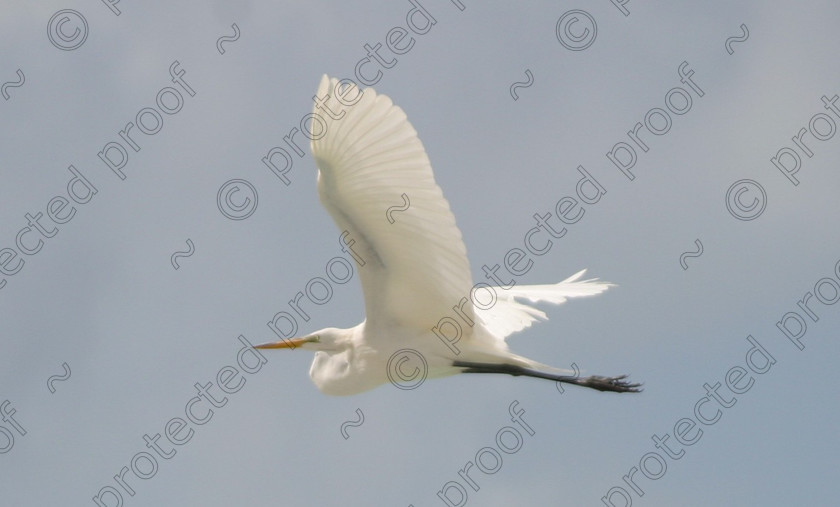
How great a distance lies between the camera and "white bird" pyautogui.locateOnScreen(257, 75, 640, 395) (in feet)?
21.3

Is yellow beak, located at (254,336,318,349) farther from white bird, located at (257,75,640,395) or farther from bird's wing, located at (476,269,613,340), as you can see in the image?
bird's wing, located at (476,269,613,340)

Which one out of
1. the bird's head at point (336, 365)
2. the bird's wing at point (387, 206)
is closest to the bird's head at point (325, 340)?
the bird's head at point (336, 365)

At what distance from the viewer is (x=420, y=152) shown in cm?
647

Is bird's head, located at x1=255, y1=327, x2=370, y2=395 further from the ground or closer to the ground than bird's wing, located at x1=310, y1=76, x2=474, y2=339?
closer to the ground

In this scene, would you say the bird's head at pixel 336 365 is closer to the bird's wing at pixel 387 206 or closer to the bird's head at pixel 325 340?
the bird's head at pixel 325 340

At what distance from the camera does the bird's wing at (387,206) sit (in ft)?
21.1

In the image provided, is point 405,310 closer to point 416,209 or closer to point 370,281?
point 370,281

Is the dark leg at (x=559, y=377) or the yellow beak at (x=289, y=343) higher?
the dark leg at (x=559, y=377)

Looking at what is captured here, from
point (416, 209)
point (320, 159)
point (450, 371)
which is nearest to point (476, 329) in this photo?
point (450, 371)

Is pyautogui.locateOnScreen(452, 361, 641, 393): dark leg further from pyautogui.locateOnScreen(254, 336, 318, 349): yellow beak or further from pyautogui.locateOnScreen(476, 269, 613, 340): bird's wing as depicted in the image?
pyautogui.locateOnScreen(254, 336, 318, 349): yellow beak

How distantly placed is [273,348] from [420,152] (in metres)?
3.02

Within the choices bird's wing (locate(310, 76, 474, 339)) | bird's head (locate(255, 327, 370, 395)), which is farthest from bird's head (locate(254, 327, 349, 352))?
bird's wing (locate(310, 76, 474, 339))

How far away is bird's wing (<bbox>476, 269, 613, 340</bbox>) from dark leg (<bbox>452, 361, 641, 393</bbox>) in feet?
1.07

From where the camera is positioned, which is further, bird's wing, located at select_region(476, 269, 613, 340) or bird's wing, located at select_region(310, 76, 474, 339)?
bird's wing, located at select_region(476, 269, 613, 340)
